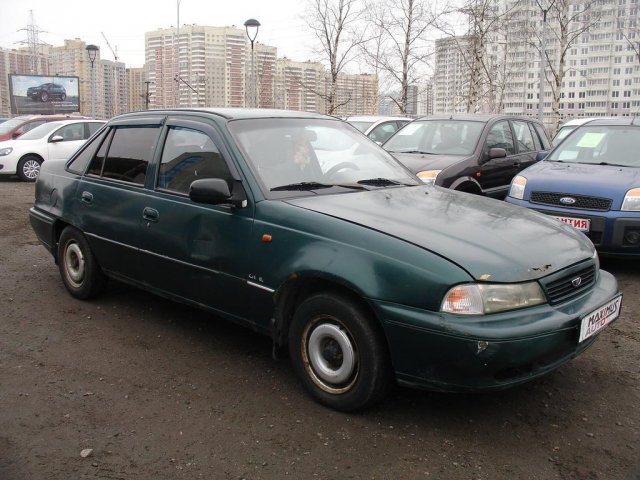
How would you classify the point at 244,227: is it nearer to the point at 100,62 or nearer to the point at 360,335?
the point at 360,335

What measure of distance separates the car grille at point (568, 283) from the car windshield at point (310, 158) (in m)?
1.40

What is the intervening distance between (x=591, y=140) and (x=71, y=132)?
12915 mm

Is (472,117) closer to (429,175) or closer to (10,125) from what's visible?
(429,175)

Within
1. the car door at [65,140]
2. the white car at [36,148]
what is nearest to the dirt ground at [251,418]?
the car door at [65,140]

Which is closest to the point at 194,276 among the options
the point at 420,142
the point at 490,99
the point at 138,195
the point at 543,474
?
the point at 138,195

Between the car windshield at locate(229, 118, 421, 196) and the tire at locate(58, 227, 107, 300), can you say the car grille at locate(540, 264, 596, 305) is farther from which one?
the tire at locate(58, 227, 107, 300)

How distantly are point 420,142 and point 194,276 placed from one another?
5.36 metres

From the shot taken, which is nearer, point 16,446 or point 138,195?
point 16,446

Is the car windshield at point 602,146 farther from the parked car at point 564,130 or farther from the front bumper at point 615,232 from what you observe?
the front bumper at point 615,232

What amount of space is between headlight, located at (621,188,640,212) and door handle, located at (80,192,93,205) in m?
5.01

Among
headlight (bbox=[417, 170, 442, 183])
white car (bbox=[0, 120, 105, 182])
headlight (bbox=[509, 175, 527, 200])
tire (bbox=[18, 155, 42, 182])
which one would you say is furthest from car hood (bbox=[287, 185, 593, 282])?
tire (bbox=[18, 155, 42, 182])

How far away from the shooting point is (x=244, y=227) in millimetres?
3559

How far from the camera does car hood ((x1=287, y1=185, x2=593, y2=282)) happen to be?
2.95 metres

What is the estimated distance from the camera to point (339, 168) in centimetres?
407
